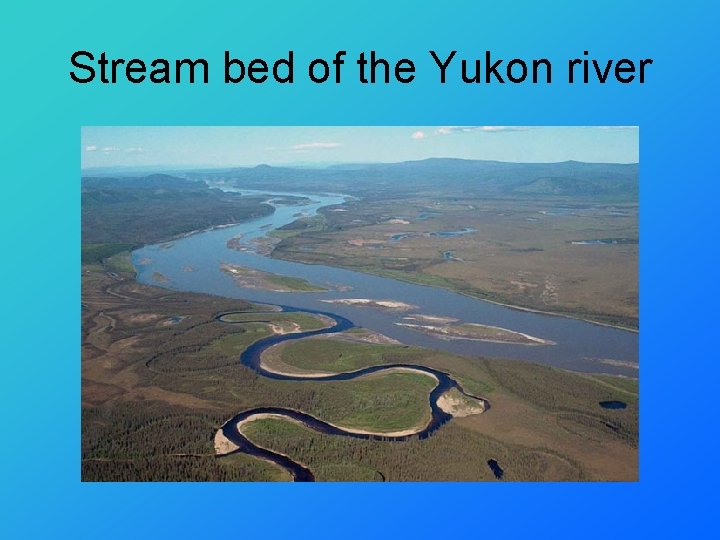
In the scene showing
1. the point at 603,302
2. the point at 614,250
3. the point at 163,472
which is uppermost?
the point at 614,250

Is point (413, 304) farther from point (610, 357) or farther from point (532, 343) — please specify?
point (610, 357)

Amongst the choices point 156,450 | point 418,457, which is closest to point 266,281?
point 156,450

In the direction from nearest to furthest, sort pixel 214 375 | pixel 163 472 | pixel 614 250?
pixel 163 472 < pixel 214 375 < pixel 614 250

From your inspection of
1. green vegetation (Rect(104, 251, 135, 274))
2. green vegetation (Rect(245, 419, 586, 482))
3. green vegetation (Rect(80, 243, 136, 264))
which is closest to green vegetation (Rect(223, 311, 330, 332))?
green vegetation (Rect(245, 419, 586, 482))

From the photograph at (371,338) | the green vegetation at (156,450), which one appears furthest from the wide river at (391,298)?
the green vegetation at (156,450)

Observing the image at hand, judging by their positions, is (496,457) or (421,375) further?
(421,375)

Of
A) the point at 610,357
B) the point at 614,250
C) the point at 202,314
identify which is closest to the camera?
the point at 610,357

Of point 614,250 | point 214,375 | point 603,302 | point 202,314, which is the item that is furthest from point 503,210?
point 214,375

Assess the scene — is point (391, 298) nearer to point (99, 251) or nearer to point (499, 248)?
point (499, 248)

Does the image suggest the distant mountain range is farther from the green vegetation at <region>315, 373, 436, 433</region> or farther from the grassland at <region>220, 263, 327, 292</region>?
the green vegetation at <region>315, 373, 436, 433</region>
